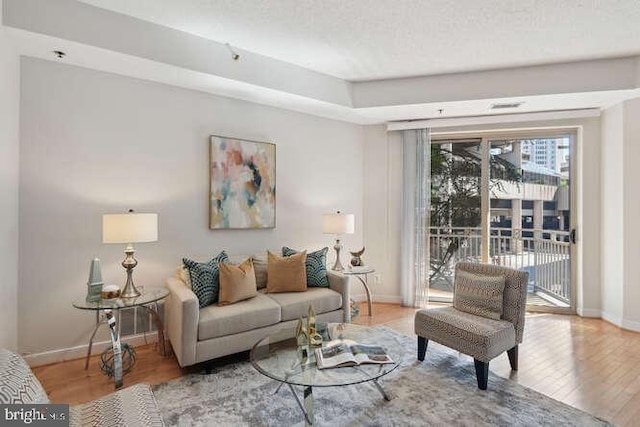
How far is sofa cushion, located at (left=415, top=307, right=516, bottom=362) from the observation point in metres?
2.34

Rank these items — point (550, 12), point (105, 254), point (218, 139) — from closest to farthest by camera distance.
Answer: point (550, 12)
point (105, 254)
point (218, 139)

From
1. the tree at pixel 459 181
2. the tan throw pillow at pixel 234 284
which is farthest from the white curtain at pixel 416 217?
the tan throw pillow at pixel 234 284

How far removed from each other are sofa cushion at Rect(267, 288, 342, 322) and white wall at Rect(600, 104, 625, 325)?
3183mm

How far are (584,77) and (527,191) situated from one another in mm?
1529

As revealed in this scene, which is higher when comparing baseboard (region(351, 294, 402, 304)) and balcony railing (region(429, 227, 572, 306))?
balcony railing (region(429, 227, 572, 306))

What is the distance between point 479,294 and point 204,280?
2.31 m

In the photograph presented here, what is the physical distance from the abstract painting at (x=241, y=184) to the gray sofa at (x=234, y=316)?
510 millimetres

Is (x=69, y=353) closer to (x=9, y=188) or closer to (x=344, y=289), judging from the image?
(x=9, y=188)

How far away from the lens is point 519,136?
4.33 metres

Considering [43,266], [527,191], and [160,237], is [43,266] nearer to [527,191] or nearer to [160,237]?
[160,237]

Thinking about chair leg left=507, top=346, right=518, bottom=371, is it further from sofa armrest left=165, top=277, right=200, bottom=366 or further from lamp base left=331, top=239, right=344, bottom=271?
sofa armrest left=165, top=277, right=200, bottom=366

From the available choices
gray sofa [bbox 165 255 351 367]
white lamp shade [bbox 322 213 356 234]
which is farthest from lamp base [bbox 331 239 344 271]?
gray sofa [bbox 165 255 351 367]

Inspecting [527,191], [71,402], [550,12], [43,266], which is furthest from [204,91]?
[527,191]

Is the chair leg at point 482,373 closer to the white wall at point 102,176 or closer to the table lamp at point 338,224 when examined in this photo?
the table lamp at point 338,224
